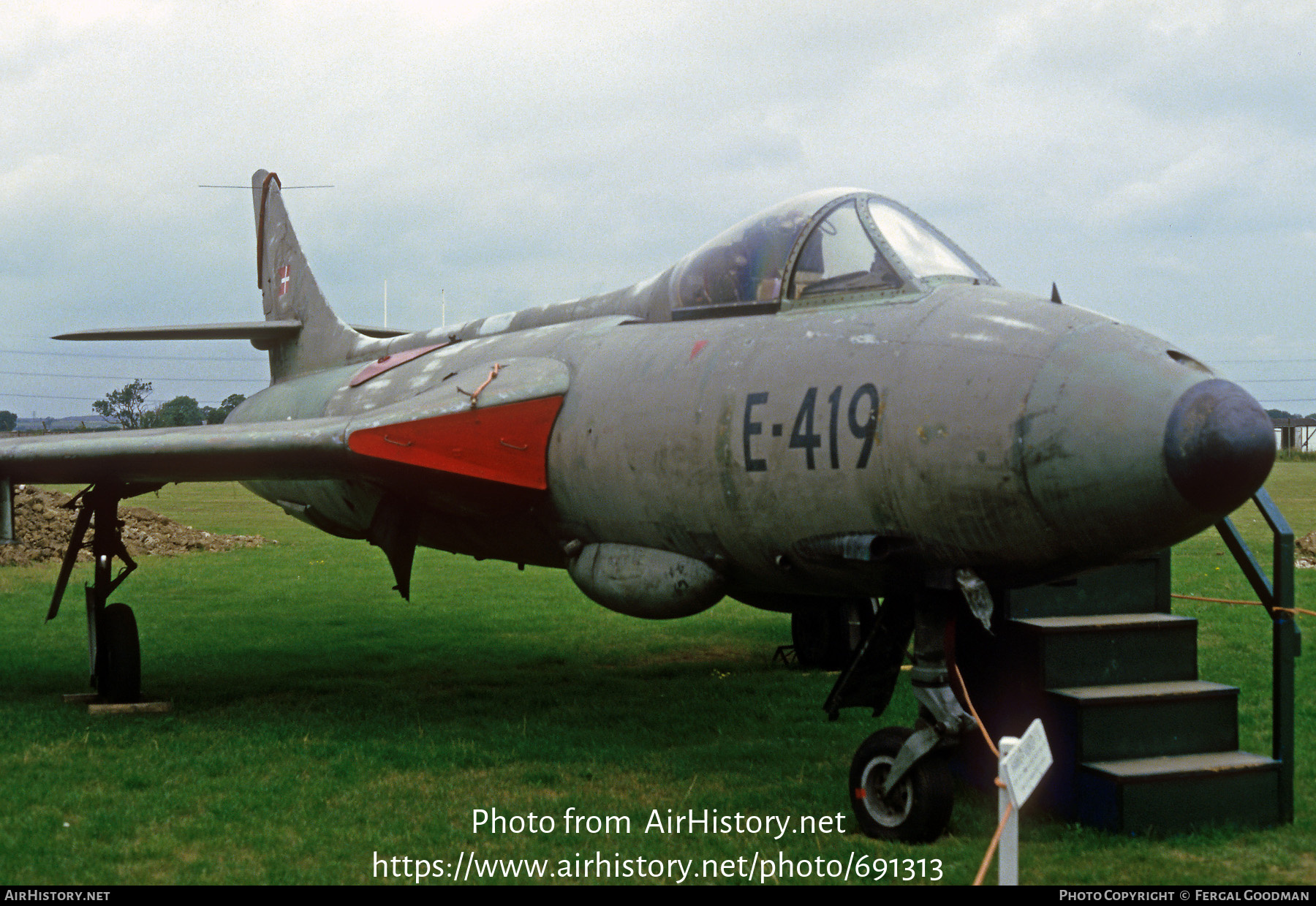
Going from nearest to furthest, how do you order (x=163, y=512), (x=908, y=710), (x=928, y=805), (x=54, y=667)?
(x=928, y=805) < (x=908, y=710) < (x=54, y=667) < (x=163, y=512)

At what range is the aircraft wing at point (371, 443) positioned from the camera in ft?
22.3

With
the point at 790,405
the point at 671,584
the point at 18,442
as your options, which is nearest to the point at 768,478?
the point at 790,405

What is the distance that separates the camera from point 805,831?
17.8 ft

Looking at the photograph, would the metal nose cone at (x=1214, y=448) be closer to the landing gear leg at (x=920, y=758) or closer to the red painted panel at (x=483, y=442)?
the landing gear leg at (x=920, y=758)

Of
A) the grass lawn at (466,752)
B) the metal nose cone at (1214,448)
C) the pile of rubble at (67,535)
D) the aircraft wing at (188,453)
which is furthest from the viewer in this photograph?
the pile of rubble at (67,535)

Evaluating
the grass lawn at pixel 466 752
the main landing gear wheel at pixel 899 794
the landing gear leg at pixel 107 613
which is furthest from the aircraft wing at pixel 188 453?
the main landing gear wheel at pixel 899 794

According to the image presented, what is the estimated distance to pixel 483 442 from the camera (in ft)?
22.2

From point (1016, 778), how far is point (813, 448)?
70.8 inches

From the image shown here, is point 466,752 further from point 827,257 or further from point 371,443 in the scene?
point 827,257

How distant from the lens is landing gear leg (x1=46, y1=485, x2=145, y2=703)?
8711mm

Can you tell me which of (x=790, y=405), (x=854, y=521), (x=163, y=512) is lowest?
(x=163, y=512)

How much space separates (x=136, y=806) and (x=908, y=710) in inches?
195

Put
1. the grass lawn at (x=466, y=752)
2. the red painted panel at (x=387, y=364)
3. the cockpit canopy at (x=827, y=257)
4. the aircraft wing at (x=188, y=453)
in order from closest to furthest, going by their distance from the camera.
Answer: the grass lawn at (x=466, y=752) < the cockpit canopy at (x=827, y=257) < the aircraft wing at (x=188, y=453) < the red painted panel at (x=387, y=364)

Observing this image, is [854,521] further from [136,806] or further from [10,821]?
[10,821]
